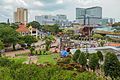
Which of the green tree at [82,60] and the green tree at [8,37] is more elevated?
the green tree at [8,37]

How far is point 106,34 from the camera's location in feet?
248

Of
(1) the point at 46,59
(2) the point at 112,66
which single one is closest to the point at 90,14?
(1) the point at 46,59

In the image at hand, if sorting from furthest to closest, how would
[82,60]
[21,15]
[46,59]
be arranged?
[21,15]
[46,59]
[82,60]

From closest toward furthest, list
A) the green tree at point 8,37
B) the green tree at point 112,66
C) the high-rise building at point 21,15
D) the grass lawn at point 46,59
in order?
the green tree at point 112,66 < the grass lawn at point 46,59 < the green tree at point 8,37 < the high-rise building at point 21,15

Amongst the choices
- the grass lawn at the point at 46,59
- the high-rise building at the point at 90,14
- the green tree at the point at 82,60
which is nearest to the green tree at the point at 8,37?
the grass lawn at the point at 46,59

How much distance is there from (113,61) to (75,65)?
713 centimetres

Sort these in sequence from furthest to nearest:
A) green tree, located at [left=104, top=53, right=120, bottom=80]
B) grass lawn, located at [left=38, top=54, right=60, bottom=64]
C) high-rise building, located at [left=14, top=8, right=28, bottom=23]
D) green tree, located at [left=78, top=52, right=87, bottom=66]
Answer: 1. high-rise building, located at [left=14, top=8, right=28, bottom=23]
2. grass lawn, located at [left=38, top=54, right=60, bottom=64]
3. green tree, located at [left=78, top=52, right=87, bottom=66]
4. green tree, located at [left=104, top=53, right=120, bottom=80]

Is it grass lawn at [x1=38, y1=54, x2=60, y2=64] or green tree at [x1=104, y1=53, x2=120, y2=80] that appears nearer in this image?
green tree at [x1=104, y1=53, x2=120, y2=80]

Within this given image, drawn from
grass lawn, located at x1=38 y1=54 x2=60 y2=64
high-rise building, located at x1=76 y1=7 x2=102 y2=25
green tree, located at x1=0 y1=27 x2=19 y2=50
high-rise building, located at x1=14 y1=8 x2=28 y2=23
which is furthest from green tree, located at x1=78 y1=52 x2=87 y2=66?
high-rise building, located at x1=76 y1=7 x2=102 y2=25

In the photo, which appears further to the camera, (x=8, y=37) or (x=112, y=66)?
(x=8, y=37)

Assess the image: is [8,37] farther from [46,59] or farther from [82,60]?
[82,60]

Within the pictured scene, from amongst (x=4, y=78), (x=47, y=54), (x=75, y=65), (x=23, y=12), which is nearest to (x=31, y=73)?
(x=4, y=78)

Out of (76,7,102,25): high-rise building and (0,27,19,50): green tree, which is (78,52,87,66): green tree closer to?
(0,27,19,50): green tree

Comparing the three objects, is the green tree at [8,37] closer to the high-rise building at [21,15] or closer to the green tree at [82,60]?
the green tree at [82,60]
